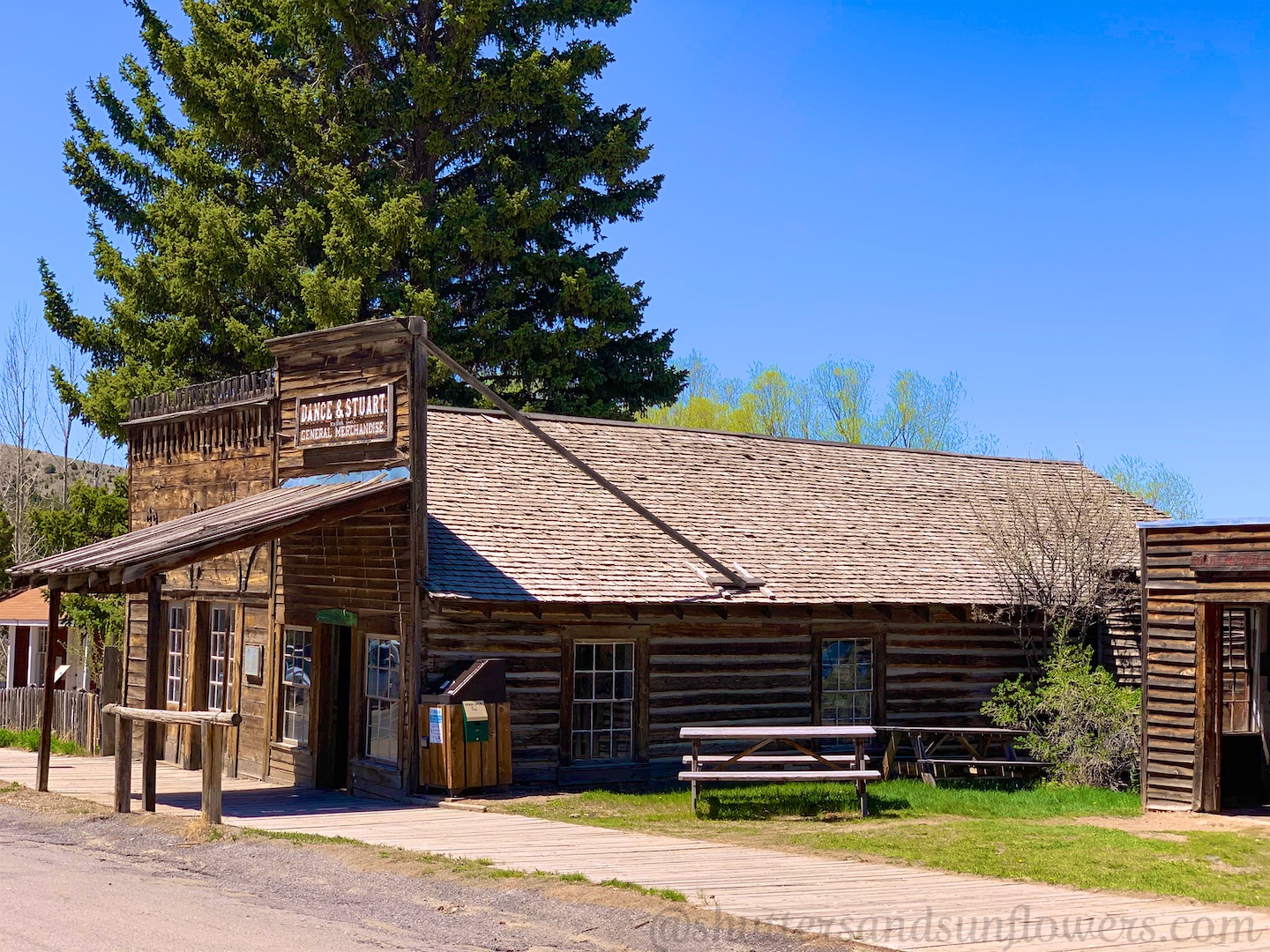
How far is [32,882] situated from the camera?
10.5 m

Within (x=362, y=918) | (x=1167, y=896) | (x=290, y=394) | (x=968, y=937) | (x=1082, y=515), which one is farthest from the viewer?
(x=1082, y=515)

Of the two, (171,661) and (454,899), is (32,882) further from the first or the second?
(171,661)

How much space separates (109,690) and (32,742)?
6.55ft

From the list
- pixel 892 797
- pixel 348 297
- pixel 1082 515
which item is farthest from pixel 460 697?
pixel 348 297

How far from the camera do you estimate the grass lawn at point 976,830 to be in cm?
1136

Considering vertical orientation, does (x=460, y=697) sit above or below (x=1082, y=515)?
below

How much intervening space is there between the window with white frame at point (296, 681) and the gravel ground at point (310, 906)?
5.34 meters

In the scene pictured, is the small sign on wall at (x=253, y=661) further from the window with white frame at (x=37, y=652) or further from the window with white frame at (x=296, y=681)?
the window with white frame at (x=37, y=652)

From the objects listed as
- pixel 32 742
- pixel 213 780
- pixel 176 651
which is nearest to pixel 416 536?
pixel 213 780

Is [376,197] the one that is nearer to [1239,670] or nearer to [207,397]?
[207,397]

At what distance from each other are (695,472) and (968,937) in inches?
553

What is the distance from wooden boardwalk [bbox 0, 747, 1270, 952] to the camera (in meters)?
8.72

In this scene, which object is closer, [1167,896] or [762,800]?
[1167,896]

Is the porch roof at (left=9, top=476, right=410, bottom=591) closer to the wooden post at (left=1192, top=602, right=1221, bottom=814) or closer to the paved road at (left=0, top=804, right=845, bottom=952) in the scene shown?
the paved road at (left=0, top=804, right=845, bottom=952)
